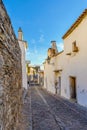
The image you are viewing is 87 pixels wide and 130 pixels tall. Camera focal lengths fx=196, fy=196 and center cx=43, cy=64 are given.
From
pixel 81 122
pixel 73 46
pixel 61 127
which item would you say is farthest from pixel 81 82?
pixel 61 127

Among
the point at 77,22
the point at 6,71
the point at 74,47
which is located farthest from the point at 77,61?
the point at 6,71

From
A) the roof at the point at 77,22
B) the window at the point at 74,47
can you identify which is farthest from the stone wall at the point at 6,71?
the window at the point at 74,47

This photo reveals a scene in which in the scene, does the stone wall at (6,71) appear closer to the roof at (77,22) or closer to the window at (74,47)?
the roof at (77,22)

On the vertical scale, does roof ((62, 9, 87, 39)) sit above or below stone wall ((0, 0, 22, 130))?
above

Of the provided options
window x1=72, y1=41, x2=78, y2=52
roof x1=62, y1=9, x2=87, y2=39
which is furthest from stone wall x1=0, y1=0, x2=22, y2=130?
window x1=72, y1=41, x2=78, y2=52

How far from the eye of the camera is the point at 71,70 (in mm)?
13602

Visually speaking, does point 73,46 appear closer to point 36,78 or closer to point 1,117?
point 1,117

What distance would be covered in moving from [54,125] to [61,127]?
0.34m

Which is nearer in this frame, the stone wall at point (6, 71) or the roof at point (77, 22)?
the stone wall at point (6, 71)

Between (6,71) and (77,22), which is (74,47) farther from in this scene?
(6,71)

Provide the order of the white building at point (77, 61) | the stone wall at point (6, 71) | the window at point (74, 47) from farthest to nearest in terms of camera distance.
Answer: the window at point (74, 47), the white building at point (77, 61), the stone wall at point (6, 71)

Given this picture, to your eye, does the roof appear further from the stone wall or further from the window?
the stone wall

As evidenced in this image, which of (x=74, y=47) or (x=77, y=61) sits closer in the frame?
(x=77, y=61)

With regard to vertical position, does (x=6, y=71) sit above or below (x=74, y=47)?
below
